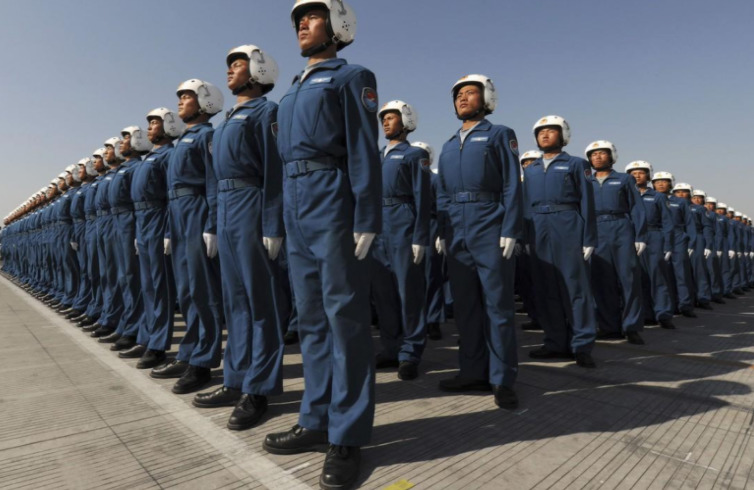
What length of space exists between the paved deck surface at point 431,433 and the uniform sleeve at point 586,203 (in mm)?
1314

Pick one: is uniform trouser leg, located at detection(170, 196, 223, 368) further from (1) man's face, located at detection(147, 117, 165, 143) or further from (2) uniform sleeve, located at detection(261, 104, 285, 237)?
(1) man's face, located at detection(147, 117, 165, 143)

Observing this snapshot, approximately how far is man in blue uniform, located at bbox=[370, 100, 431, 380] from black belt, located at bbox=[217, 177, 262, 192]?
1412 mm

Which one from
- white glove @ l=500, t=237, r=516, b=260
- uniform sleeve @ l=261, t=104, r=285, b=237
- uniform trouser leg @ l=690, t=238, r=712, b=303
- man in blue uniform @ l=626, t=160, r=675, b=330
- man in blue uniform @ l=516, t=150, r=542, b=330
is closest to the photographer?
uniform sleeve @ l=261, t=104, r=285, b=237

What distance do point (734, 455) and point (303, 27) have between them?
341cm

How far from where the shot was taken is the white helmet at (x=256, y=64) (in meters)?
3.27

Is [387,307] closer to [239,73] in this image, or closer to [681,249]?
[239,73]

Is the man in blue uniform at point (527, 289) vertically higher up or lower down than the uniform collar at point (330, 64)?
lower down

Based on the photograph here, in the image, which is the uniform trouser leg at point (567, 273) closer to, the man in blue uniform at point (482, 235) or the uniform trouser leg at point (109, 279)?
the man in blue uniform at point (482, 235)

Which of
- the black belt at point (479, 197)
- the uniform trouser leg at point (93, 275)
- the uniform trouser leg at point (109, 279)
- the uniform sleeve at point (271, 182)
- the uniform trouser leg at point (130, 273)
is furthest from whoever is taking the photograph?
the uniform trouser leg at point (93, 275)

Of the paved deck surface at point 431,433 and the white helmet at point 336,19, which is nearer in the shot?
the paved deck surface at point 431,433

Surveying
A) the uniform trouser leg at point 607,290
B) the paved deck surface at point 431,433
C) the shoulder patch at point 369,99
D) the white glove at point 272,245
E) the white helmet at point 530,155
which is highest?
the white helmet at point 530,155

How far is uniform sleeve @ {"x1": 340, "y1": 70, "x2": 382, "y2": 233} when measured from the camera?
2262 mm

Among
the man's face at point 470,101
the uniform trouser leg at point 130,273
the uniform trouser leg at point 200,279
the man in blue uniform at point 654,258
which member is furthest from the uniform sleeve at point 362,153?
the man in blue uniform at point 654,258

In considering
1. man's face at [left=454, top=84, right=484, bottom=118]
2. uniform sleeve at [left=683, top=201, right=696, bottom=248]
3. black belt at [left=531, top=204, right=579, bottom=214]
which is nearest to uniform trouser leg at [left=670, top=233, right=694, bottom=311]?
uniform sleeve at [left=683, top=201, right=696, bottom=248]
